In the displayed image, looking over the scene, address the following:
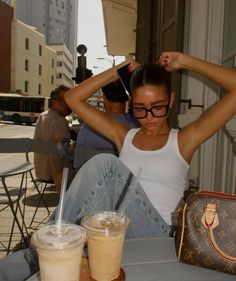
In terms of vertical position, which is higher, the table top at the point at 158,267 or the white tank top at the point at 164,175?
the white tank top at the point at 164,175

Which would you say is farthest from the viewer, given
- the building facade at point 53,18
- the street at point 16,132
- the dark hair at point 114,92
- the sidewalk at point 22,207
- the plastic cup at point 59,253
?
the building facade at point 53,18

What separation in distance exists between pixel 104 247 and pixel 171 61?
1.24 metres

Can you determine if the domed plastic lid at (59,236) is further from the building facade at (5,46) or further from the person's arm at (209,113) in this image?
the building facade at (5,46)

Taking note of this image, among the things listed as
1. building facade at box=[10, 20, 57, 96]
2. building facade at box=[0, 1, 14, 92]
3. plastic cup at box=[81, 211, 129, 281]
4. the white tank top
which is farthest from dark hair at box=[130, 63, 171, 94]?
building facade at box=[10, 20, 57, 96]

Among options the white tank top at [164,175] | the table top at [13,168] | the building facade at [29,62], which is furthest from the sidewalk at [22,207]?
the building facade at [29,62]

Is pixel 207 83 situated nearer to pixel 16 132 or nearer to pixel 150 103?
pixel 150 103

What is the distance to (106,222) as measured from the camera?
3.26 feet

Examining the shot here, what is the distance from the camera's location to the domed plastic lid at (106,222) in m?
0.95

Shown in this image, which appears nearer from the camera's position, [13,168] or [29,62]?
[13,168]

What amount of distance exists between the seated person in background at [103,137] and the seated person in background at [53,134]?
1.04 metres

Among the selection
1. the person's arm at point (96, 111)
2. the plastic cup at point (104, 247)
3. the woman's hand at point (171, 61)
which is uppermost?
the woman's hand at point (171, 61)

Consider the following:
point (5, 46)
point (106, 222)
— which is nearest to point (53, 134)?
point (106, 222)

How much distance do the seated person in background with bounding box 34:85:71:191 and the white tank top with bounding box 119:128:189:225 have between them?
2.43m

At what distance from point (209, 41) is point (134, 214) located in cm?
158
